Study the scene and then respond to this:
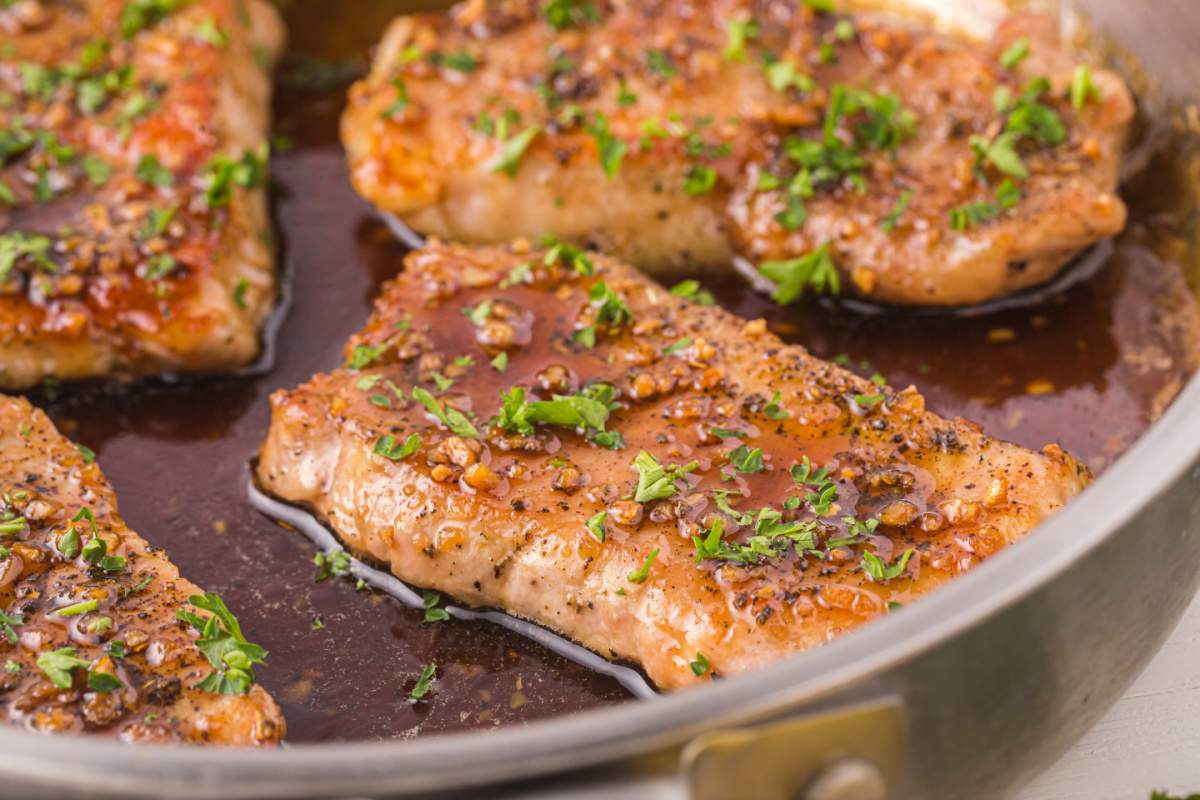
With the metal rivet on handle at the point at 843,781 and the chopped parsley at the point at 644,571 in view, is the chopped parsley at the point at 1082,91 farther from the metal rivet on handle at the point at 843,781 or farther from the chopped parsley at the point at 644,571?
the metal rivet on handle at the point at 843,781

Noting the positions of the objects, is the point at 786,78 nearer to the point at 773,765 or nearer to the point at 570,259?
the point at 570,259

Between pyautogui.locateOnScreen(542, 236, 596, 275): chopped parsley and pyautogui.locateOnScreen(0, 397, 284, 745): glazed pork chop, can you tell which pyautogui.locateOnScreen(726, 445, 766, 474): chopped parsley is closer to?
pyautogui.locateOnScreen(542, 236, 596, 275): chopped parsley

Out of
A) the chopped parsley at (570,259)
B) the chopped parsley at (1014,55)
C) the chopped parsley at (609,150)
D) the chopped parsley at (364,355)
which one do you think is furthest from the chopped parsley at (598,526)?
the chopped parsley at (1014,55)

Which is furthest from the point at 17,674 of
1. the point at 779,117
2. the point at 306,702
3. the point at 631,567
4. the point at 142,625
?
the point at 779,117

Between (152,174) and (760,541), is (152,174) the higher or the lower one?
the lower one

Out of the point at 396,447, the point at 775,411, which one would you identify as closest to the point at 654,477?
the point at 775,411

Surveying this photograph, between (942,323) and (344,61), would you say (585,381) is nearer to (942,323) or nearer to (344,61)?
(942,323)

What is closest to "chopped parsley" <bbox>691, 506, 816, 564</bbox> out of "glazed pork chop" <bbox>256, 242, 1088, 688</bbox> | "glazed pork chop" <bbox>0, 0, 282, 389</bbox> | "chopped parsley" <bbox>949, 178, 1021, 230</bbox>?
"glazed pork chop" <bbox>256, 242, 1088, 688</bbox>
